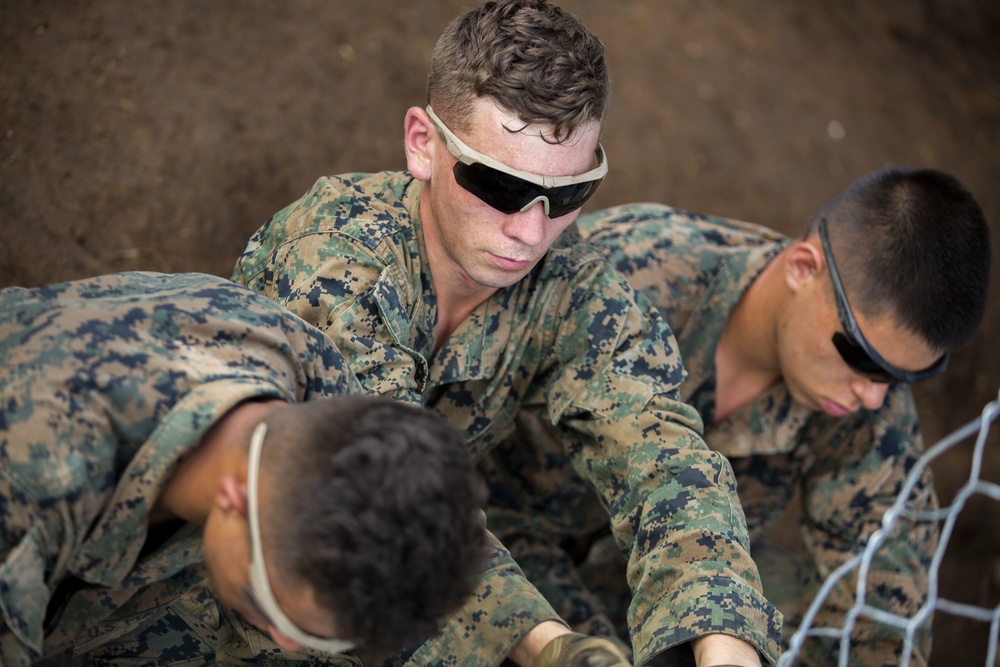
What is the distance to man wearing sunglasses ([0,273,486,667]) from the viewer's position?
4.55ft

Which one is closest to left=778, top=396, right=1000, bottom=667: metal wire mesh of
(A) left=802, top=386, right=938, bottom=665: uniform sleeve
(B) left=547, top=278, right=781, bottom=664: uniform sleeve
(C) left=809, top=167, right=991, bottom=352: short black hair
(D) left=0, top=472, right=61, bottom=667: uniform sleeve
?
(A) left=802, top=386, right=938, bottom=665: uniform sleeve

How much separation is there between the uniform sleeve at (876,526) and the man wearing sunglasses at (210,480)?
6.41 feet

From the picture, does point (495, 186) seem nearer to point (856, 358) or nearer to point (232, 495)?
point (232, 495)

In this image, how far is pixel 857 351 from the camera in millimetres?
2711

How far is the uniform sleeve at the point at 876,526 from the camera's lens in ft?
9.80

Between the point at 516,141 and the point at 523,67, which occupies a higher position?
the point at 523,67

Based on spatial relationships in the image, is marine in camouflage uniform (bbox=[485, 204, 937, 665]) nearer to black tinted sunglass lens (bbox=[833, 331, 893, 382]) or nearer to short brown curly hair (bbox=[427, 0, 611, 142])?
black tinted sunglass lens (bbox=[833, 331, 893, 382])

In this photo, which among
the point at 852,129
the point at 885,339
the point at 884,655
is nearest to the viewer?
the point at 885,339

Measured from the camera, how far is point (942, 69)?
18.9 ft

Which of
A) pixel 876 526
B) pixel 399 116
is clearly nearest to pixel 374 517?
pixel 876 526

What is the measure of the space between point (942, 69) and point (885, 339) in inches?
150

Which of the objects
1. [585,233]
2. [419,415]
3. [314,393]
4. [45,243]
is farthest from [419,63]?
[419,415]

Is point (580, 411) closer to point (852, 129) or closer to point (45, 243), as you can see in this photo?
point (45, 243)

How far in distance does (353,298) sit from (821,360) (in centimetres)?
144
